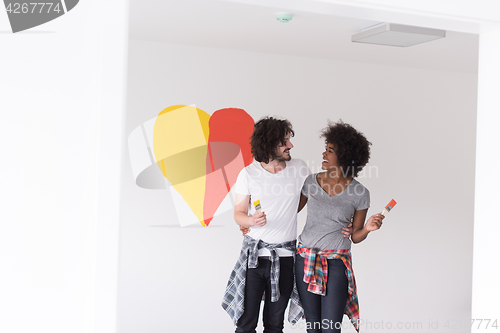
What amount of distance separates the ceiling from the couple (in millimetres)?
767

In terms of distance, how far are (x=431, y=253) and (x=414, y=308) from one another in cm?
57

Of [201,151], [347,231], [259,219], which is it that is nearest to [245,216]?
[259,219]

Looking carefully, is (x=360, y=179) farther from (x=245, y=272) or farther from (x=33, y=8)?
(x=33, y=8)

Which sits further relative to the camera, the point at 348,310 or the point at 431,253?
the point at 431,253

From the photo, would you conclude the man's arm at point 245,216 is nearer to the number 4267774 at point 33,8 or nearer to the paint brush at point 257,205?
the paint brush at point 257,205

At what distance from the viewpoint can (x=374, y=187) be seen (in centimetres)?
439

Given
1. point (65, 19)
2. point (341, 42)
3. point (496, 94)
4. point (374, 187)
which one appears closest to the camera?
point (65, 19)

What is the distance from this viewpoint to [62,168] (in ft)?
4.05

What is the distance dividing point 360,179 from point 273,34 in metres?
1.71

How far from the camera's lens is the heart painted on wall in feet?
12.2

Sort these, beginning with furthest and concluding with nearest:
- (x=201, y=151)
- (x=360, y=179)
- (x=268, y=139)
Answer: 1. (x=360, y=179)
2. (x=201, y=151)
3. (x=268, y=139)

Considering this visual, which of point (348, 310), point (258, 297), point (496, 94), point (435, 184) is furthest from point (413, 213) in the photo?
point (496, 94)

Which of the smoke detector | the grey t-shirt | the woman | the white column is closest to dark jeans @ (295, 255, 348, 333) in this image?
the woman

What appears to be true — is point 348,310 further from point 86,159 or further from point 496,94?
point 86,159
